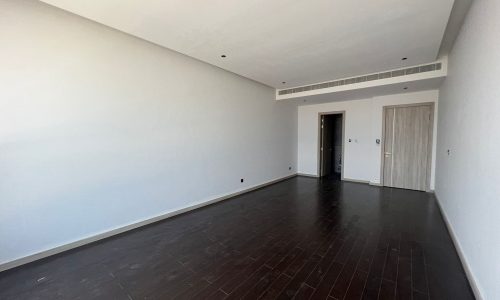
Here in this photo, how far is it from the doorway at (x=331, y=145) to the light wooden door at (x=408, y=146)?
1.26 meters

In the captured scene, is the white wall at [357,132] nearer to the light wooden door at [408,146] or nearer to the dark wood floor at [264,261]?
the light wooden door at [408,146]

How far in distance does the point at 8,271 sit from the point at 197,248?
1.94m

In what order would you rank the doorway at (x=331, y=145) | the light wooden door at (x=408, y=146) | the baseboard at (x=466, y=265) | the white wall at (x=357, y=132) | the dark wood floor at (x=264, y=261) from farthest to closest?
the doorway at (x=331, y=145) < the white wall at (x=357, y=132) < the light wooden door at (x=408, y=146) < the dark wood floor at (x=264, y=261) < the baseboard at (x=466, y=265)

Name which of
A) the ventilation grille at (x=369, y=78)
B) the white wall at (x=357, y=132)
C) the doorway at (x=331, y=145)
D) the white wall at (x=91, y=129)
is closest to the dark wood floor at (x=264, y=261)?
the white wall at (x=91, y=129)

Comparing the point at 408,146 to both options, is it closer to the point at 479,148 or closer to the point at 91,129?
the point at 479,148

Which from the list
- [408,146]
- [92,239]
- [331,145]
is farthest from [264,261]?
[331,145]

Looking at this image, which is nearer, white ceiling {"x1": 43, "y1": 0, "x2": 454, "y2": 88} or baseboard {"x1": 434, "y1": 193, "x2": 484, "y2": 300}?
baseboard {"x1": 434, "y1": 193, "x2": 484, "y2": 300}

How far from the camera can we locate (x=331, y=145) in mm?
7848

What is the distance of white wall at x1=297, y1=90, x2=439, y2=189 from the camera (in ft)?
18.2

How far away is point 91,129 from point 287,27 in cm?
286

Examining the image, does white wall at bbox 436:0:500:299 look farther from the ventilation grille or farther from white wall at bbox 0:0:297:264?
white wall at bbox 0:0:297:264

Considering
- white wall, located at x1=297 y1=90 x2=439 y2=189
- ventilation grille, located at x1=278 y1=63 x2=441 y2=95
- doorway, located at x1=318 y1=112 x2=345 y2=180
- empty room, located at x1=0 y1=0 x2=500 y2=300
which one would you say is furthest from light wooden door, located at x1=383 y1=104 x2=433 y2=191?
ventilation grille, located at x1=278 y1=63 x2=441 y2=95

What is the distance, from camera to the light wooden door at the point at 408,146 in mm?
5121

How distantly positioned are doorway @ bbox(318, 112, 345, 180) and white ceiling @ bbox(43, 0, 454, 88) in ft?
10.4
